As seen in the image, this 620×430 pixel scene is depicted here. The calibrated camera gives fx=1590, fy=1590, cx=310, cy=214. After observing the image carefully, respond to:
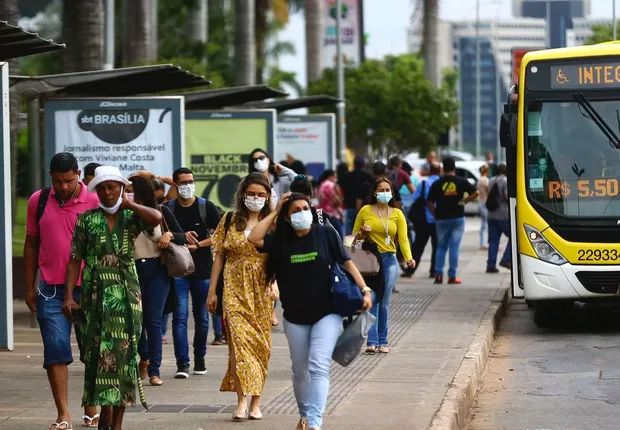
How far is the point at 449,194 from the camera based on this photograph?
22.3 meters

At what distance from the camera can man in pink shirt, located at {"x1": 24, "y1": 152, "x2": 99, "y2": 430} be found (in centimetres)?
951

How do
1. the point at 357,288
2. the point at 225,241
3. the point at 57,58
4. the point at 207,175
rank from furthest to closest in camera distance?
1. the point at 57,58
2. the point at 207,175
3. the point at 225,241
4. the point at 357,288

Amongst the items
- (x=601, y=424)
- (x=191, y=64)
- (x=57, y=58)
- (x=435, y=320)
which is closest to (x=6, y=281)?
(x=601, y=424)

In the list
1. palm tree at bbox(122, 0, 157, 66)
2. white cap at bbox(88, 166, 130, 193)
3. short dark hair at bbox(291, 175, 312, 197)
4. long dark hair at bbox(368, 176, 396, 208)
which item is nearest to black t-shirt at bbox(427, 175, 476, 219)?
long dark hair at bbox(368, 176, 396, 208)

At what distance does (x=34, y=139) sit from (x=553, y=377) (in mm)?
7169

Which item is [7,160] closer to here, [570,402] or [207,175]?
[570,402]

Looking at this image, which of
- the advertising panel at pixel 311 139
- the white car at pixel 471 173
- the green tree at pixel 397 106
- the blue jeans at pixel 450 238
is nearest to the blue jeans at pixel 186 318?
the blue jeans at pixel 450 238

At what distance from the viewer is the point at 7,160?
12.1 meters

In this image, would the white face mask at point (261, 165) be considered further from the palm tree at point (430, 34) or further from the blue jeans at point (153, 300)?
the palm tree at point (430, 34)

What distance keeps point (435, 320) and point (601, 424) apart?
6.65 meters

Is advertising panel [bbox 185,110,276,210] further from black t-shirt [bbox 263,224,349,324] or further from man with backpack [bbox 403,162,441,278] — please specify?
black t-shirt [bbox 263,224,349,324]

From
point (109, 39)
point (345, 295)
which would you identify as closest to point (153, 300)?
point (345, 295)

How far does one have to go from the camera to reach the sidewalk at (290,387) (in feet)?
32.9

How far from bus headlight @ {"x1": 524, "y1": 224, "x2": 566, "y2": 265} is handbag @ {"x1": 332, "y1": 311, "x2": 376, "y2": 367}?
25.2 feet
